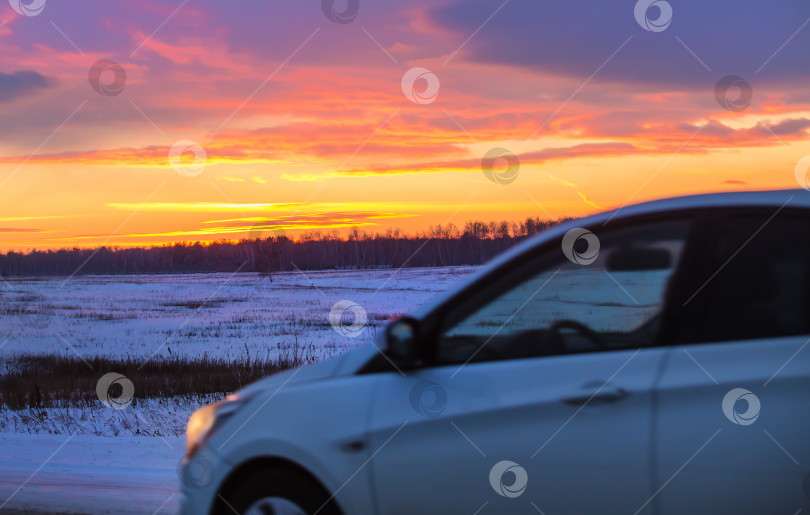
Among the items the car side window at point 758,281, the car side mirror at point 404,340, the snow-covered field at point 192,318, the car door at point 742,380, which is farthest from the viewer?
the snow-covered field at point 192,318

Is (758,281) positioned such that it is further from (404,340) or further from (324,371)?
(324,371)

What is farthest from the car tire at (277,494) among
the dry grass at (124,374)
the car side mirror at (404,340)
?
the dry grass at (124,374)

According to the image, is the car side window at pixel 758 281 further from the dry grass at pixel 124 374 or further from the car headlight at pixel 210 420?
the dry grass at pixel 124 374

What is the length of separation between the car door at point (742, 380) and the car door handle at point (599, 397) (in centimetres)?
14

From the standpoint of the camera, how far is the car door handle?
2967 millimetres

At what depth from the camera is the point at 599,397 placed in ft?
9.84

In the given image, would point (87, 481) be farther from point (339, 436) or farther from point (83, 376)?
point (83, 376)

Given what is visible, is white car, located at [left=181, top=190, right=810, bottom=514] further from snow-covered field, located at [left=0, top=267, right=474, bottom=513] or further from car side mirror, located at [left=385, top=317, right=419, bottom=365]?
snow-covered field, located at [left=0, top=267, right=474, bottom=513]

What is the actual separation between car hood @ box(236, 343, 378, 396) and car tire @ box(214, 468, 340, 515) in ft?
1.31

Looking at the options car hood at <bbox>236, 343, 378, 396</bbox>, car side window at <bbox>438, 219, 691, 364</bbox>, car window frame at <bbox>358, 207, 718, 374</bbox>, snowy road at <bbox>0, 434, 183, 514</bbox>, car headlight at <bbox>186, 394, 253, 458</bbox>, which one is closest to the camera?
car window frame at <bbox>358, 207, 718, 374</bbox>

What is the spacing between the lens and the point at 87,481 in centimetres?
675

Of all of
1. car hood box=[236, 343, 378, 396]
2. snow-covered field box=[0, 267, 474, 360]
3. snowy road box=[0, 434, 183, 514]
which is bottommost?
car hood box=[236, 343, 378, 396]

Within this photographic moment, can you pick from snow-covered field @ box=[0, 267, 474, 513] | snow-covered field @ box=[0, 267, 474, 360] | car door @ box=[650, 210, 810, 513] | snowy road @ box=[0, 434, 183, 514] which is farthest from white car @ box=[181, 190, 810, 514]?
snow-covered field @ box=[0, 267, 474, 360]

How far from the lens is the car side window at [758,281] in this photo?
113 inches
